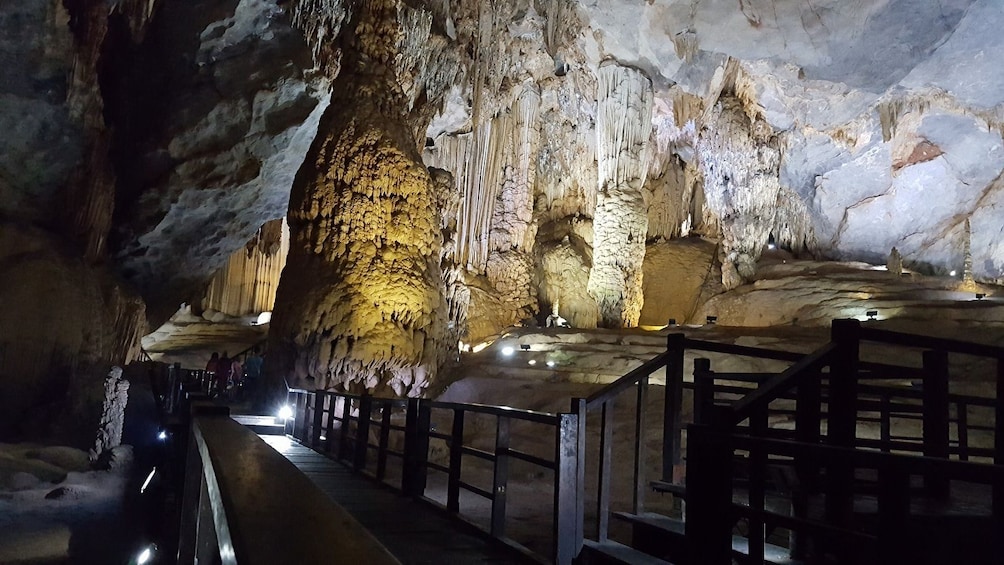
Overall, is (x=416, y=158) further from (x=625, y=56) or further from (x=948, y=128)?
(x=948, y=128)

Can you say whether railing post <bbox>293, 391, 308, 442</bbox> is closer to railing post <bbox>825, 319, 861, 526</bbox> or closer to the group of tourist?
the group of tourist

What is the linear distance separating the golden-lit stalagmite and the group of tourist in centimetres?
282

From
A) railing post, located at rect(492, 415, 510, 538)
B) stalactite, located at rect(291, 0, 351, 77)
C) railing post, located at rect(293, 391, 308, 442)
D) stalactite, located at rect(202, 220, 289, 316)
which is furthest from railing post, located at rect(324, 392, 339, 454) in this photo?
stalactite, located at rect(202, 220, 289, 316)

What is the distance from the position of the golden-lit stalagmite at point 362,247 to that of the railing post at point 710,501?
10.9 m

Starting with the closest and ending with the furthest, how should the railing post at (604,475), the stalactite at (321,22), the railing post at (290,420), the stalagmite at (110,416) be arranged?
the railing post at (604,475) < the railing post at (290,420) < the stalagmite at (110,416) < the stalactite at (321,22)

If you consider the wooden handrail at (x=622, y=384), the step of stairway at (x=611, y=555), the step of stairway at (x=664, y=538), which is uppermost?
the wooden handrail at (x=622, y=384)

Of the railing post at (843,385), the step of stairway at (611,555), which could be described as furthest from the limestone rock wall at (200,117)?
the railing post at (843,385)

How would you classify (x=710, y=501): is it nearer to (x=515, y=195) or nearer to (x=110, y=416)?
(x=110, y=416)

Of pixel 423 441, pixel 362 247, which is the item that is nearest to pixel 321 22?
pixel 362 247

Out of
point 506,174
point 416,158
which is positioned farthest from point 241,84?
point 506,174

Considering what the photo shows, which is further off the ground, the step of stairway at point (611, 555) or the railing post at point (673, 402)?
the railing post at point (673, 402)

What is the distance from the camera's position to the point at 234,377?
16.4 meters

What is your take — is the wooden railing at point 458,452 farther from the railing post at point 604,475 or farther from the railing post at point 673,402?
the railing post at point 673,402

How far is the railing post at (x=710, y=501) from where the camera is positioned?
7.33 ft
